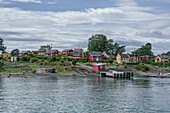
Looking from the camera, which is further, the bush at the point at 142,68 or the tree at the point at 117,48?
the tree at the point at 117,48

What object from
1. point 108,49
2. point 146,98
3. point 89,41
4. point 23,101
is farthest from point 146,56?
point 23,101

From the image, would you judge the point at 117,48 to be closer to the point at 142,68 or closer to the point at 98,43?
the point at 98,43

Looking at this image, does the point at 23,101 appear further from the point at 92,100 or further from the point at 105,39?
the point at 105,39

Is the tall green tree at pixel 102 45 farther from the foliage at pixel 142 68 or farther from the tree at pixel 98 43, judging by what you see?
the foliage at pixel 142 68

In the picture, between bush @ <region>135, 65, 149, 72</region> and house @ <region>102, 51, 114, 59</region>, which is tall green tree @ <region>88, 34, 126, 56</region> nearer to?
house @ <region>102, 51, 114, 59</region>

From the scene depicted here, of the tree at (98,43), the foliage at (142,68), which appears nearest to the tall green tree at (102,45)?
A: the tree at (98,43)

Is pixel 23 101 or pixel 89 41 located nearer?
Result: pixel 23 101

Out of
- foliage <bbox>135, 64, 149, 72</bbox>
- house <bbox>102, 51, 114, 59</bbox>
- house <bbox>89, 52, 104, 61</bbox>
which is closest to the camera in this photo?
foliage <bbox>135, 64, 149, 72</bbox>

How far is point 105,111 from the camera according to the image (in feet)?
124

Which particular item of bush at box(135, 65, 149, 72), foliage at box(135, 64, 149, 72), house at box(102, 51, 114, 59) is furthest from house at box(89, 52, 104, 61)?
bush at box(135, 65, 149, 72)

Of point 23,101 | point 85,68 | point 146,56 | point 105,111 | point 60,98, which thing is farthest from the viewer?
point 146,56

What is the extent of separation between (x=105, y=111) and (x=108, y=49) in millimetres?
132879

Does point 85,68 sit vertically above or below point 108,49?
below

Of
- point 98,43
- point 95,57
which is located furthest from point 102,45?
point 95,57
